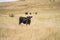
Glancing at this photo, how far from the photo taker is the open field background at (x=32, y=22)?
90 cm

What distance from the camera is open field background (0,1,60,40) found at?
90 cm

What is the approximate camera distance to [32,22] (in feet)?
3.13

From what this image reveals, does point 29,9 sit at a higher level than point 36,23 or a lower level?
higher

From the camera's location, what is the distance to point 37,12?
3.15 ft

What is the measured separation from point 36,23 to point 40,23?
0.11ft

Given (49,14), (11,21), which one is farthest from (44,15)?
(11,21)

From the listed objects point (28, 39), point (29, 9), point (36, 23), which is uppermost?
point (29, 9)

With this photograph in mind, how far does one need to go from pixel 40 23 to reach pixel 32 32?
10 cm

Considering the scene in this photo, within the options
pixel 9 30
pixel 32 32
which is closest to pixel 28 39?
pixel 32 32

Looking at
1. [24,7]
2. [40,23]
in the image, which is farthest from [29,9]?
[40,23]

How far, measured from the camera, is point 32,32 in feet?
3.07

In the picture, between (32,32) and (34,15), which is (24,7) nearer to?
(34,15)

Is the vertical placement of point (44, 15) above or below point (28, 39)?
above

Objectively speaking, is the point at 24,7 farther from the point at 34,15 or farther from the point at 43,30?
the point at 43,30
